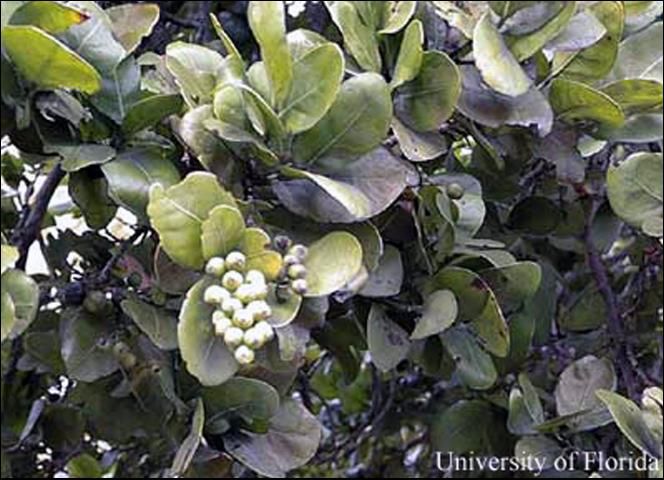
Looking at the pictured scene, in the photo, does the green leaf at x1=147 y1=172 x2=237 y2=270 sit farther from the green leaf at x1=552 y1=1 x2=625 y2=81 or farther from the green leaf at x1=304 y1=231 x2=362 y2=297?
the green leaf at x1=552 y1=1 x2=625 y2=81

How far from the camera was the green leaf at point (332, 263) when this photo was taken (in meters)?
0.64

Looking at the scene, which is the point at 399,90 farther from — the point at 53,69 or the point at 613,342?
the point at 613,342

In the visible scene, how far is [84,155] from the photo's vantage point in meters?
0.68

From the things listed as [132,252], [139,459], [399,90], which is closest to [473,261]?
[399,90]

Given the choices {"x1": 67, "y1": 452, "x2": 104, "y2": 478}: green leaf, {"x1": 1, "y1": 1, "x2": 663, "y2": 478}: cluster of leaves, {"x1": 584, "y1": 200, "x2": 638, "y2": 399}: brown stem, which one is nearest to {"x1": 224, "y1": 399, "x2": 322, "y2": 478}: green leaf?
{"x1": 1, "y1": 1, "x2": 663, "y2": 478}: cluster of leaves

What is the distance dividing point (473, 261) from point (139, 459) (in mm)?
768

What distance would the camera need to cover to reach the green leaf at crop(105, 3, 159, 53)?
2.35 ft

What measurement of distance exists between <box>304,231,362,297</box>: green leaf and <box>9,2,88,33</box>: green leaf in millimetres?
199

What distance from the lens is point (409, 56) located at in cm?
72

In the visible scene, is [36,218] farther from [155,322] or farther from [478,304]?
[478,304]

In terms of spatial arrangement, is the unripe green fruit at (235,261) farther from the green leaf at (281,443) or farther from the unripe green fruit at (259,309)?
the green leaf at (281,443)

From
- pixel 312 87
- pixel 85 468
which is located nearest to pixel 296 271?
pixel 312 87

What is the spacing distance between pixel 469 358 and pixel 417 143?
0.68 ft

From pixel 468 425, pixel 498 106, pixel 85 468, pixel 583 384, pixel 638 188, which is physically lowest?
pixel 85 468
